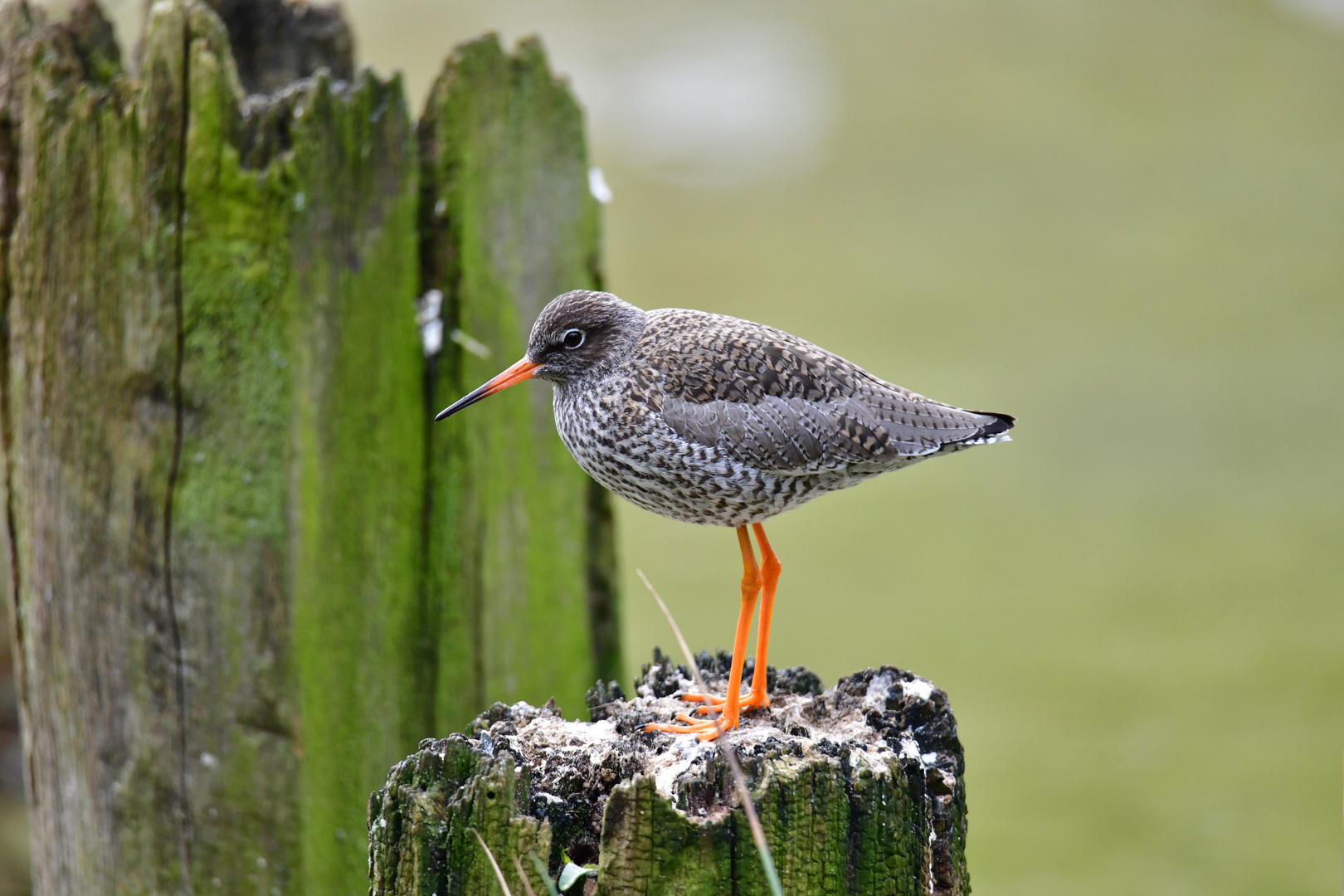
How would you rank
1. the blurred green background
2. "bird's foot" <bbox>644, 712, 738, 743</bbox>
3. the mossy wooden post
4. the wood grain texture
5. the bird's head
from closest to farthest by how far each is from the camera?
"bird's foot" <bbox>644, 712, 738, 743</bbox> < the bird's head < the wood grain texture < the mossy wooden post < the blurred green background

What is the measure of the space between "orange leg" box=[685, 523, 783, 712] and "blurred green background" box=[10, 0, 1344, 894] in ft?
7.54

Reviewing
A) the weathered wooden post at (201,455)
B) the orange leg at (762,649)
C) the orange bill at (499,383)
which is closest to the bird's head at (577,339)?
the orange bill at (499,383)

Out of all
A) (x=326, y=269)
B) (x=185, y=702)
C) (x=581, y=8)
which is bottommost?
(x=185, y=702)

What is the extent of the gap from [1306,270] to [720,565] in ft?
16.9

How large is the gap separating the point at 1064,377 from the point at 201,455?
647 cm

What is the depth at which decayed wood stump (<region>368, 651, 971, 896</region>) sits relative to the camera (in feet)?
7.01

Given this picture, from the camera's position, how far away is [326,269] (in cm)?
320

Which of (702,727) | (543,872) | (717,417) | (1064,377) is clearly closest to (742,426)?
(717,417)

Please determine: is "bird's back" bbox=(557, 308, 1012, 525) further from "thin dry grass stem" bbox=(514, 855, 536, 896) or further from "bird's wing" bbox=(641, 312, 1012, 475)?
"thin dry grass stem" bbox=(514, 855, 536, 896)

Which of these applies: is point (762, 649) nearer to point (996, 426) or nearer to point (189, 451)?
point (996, 426)

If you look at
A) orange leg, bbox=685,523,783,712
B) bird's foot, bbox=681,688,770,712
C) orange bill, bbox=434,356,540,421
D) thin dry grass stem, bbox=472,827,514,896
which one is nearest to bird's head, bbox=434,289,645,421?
orange bill, bbox=434,356,540,421

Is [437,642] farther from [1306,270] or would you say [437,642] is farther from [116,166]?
[1306,270]

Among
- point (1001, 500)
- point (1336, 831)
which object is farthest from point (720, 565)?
point (1336, 831)

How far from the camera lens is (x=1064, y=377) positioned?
27.2ft
